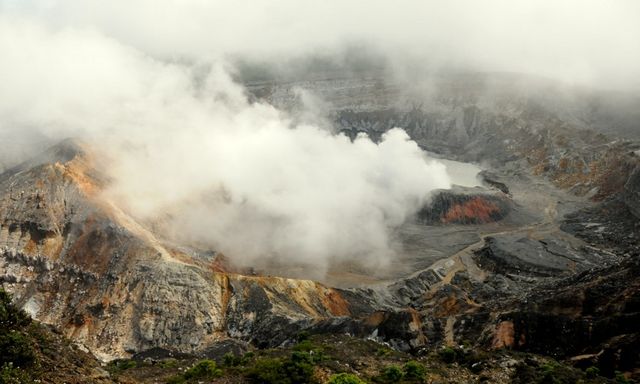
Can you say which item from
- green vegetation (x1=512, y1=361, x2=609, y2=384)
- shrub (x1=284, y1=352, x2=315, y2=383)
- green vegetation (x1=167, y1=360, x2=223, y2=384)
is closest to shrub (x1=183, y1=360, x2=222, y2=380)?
green vegetation (x1=167, y1=360, x2=223, y2=384)

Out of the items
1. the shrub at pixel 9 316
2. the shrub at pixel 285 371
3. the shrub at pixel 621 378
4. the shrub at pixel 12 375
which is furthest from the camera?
the shrub at pixel 621 378

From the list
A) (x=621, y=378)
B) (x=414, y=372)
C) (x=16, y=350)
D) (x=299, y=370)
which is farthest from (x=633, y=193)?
(x=16, y=350)

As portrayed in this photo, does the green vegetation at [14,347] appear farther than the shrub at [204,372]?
No

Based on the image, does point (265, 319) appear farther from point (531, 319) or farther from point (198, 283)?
point (531, 319)

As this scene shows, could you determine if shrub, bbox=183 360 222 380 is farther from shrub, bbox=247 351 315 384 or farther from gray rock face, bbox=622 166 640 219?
gray rock face, bbox=622 166 640 219

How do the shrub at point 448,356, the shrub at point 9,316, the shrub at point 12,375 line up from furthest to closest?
the shrub at point 448,356 < the shrub at point 9,316 < the shrub at point 12,375

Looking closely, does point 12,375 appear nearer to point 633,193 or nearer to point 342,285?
point 342,285

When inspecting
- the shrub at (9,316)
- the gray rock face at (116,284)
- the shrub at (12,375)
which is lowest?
the gray rock face at (116,284)

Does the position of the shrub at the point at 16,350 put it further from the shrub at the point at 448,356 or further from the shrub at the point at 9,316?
the shrub at the point at 448,356

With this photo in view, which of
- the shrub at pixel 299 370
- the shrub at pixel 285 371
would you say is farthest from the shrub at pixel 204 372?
A: the shrub at pixel 299 370

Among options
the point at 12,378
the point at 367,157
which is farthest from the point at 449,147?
the point at 12,378
